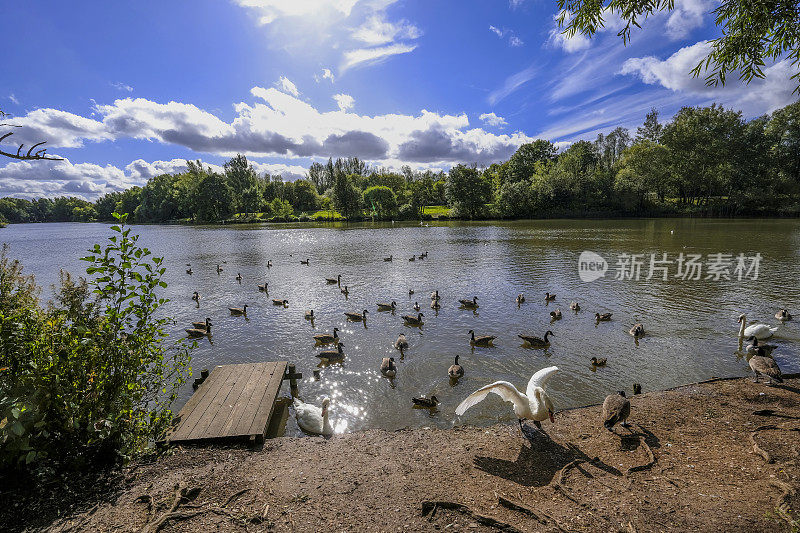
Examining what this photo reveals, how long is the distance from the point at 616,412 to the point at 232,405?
9.15 meters

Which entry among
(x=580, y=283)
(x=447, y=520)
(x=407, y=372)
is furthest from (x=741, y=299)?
(x=447, y=520)

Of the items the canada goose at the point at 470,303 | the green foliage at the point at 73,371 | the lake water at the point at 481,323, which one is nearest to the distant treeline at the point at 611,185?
the lake water at the point at 481,323

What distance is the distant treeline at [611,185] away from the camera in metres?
68.4

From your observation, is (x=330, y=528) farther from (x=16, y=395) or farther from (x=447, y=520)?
(x=16, y=395)

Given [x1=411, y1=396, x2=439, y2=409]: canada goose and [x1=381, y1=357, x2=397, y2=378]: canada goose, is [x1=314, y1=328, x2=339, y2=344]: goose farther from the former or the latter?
[x1=411, y1=396, x2=439, y2=409]: canada goose

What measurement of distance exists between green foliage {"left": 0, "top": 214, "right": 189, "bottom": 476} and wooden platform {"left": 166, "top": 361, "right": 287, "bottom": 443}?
44.1 inches

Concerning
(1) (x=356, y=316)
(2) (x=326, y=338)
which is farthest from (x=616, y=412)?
(1) (x=356, y=316)

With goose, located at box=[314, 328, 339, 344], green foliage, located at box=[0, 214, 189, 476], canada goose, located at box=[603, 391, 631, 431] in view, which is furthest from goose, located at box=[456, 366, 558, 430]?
goose, located at box=[314, 328, 339, 344]

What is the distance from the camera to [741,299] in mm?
17984

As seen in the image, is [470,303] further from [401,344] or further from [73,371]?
[73,371]

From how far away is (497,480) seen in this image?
6285mm

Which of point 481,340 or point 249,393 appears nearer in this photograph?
point 249,393

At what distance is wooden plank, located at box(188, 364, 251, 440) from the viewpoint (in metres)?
7.64

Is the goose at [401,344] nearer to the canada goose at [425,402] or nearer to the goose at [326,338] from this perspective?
the goose at [326,338]
